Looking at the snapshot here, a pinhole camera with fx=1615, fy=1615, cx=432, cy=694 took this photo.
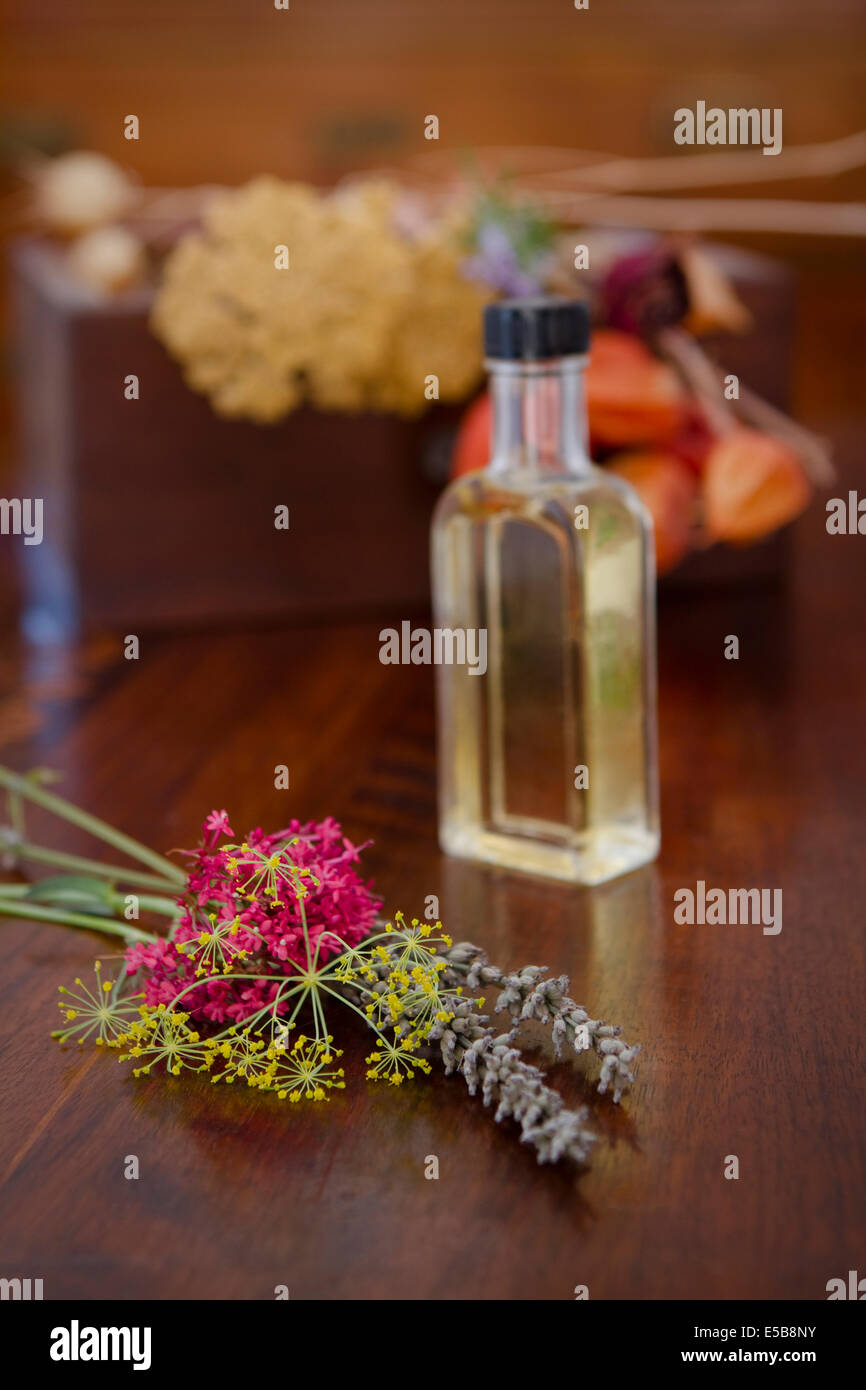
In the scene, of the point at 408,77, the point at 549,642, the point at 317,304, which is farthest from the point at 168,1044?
the point at 408,77

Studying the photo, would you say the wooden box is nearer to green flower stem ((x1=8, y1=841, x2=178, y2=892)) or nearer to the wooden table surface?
the wooden table surface

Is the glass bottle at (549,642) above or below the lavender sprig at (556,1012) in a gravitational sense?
above

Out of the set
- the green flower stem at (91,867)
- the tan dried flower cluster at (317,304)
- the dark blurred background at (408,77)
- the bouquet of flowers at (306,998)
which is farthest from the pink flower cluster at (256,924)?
the dark blurred background at (408,77)

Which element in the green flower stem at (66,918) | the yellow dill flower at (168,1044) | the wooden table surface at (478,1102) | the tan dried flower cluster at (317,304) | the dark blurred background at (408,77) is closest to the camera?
the wooden table surface at (478,1102)

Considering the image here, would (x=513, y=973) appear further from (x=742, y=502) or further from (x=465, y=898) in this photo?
(x=742, y=502)

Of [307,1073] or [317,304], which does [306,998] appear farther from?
[317,304]

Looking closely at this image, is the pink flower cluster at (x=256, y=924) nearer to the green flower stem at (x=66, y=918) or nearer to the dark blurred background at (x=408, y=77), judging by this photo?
the green flower stem at (x=66, y=918)
